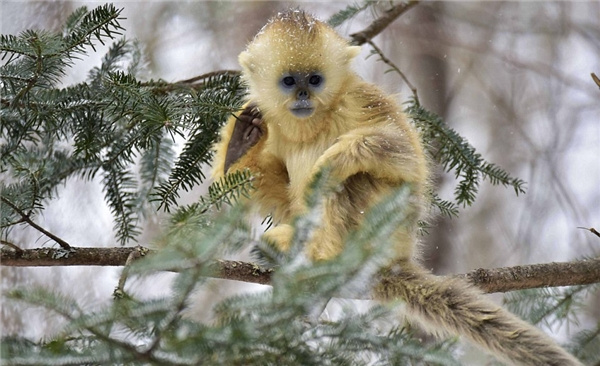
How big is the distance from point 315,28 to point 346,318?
185cm

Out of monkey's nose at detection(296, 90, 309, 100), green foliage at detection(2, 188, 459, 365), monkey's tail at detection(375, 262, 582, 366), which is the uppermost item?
monkey's nose at detection(296, 90, 309, 100)

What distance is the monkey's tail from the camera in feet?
7.32

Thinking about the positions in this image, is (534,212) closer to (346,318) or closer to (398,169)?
(398,169)

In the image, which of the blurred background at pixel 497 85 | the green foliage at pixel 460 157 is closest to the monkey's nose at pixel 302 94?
the green foliage at pixel 460 157


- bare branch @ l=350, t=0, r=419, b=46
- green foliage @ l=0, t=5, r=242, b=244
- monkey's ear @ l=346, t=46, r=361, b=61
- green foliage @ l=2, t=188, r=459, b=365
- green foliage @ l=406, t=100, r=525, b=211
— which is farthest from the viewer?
bare branch @ l=350, t=0, r=419, b=46

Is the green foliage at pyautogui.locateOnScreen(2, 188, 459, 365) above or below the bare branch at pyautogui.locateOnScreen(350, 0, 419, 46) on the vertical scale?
below

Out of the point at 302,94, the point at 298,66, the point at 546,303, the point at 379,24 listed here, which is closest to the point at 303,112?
the point at 302,94

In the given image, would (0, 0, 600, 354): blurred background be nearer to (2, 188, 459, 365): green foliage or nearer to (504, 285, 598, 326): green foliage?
(504, 285, 598, 326): green foliage

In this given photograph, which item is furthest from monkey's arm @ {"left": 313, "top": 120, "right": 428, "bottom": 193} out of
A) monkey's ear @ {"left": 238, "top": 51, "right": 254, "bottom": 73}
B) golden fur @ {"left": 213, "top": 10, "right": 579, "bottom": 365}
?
monkey's ear @ {"left": 238, "top": 51, "right": 254, "bottom": 73}

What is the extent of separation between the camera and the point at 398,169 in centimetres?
300

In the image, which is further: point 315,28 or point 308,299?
point 315,28

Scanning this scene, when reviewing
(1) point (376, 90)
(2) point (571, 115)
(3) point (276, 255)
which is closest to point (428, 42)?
(2) point (571, 115)

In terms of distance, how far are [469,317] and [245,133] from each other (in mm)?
1399

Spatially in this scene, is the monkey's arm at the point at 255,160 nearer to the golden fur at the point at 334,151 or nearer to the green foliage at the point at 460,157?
the golden fur at the point at 334,151
